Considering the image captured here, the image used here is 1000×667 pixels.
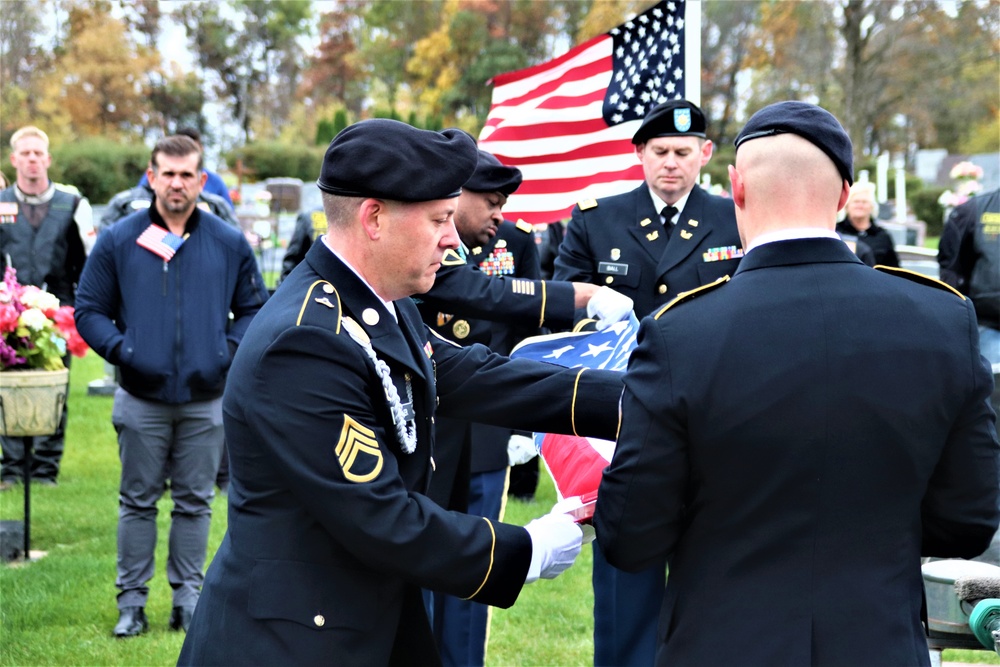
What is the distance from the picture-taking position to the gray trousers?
5.59 meters

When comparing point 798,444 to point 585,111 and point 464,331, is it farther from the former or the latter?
point 585,111

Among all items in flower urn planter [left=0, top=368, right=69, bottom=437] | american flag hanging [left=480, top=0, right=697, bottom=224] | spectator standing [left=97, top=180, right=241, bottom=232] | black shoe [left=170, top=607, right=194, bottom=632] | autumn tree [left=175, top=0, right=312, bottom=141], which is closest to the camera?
black shoe [left=170, top=607, right=194, bottom=632]

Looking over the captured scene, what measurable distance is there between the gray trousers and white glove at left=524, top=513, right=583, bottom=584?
3388 millimetres

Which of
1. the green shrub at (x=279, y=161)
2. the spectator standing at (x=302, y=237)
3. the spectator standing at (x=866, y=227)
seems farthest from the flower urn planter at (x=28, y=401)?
the green shrub at (x=279, y=161)

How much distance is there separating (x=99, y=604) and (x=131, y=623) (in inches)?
20.3

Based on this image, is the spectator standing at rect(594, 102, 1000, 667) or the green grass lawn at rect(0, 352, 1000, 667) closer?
the spectator standing at rect(594, 102, 1000, 667)

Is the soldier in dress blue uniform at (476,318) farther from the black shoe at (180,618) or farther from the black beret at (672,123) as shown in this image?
the black shoe at (180,618)

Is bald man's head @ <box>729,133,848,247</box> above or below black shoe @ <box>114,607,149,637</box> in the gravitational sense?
above

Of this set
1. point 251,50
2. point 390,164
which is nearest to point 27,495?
point 390,164

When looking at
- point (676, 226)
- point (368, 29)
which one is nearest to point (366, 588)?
point (676, 226)

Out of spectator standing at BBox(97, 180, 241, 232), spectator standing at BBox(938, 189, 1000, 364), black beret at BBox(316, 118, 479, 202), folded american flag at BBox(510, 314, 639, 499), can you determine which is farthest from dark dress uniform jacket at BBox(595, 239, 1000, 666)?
spectator standing at BBox(97, 180, 241, 232)

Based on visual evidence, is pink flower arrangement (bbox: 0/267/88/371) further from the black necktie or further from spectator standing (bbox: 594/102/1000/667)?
spectator standing (bbox: 594/102/1000/667)

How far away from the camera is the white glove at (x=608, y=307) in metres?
3.90

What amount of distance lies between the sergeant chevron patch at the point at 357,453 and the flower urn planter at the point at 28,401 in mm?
4778
